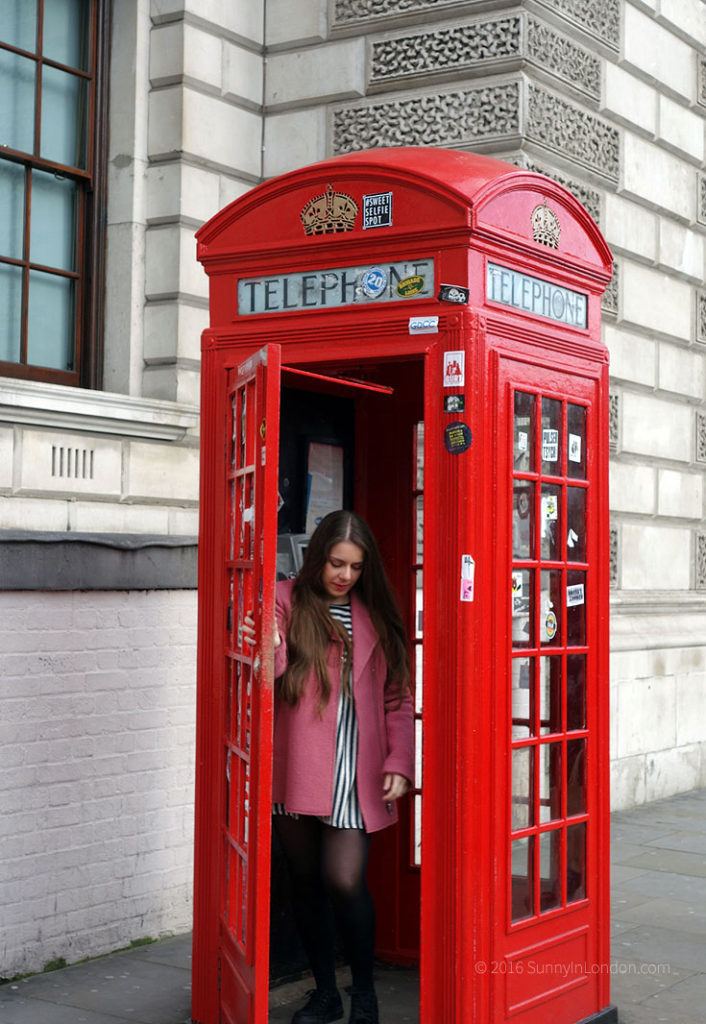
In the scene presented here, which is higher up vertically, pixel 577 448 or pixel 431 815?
pixel 577 448

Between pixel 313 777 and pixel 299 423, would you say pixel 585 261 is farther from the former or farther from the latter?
pixel 313 777

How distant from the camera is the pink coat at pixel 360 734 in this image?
454cm

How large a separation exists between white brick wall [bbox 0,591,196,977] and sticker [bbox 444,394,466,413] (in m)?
2.16

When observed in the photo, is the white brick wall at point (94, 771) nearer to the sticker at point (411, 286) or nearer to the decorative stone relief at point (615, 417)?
the sticker at point (411, 286)

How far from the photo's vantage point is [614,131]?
8797 millimetres

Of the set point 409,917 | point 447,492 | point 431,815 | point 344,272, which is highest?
point 344,272

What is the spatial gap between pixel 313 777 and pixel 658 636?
5486 mm

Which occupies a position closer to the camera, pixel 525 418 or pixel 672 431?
pixel 525 418

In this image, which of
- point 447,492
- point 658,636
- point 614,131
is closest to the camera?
point 447,492

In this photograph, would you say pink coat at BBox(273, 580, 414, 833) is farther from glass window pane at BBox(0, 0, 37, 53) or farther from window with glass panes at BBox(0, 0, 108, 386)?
glass window pane at BBox(0, 0, 37, 53)

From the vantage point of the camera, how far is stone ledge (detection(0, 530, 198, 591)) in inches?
215

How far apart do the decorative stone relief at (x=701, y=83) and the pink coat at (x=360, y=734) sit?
6691 mm

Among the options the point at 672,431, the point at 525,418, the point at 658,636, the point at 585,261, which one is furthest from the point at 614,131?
the point at 525,418

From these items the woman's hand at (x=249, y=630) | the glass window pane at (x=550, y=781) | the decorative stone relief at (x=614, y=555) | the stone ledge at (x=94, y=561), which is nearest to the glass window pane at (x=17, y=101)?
the stone ledge at (x=94, y=561)
